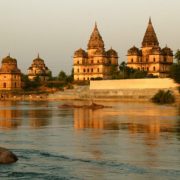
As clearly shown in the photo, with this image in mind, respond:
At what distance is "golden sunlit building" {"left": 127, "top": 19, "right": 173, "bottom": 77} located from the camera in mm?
92562

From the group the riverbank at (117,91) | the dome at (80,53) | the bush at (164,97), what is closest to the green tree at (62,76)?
the dome at (80,53)

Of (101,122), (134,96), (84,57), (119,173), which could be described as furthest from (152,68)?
(119,173)

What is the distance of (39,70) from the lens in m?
110

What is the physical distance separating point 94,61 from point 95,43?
12.7 ft

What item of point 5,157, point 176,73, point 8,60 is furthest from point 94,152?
point 8,60

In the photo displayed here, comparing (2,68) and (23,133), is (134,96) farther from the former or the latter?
(23,133)

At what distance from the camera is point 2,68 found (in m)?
97.7

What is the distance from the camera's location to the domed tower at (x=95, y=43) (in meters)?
98.1

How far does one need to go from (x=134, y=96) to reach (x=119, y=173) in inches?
2347

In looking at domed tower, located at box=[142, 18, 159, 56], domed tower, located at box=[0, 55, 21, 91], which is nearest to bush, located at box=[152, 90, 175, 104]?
domed tower, located at box=[142, 18, 159, 56]

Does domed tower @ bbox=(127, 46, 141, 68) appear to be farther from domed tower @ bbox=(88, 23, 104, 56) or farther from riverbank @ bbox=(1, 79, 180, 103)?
riverbank @ bbox=(1, 79, 180, 103)

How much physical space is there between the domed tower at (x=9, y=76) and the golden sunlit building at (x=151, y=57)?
19.8 meters

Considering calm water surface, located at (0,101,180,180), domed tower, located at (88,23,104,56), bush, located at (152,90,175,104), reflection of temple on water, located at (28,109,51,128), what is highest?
domed tower, located at (88,23,104,56)

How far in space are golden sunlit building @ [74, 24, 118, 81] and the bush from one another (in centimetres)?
2839
